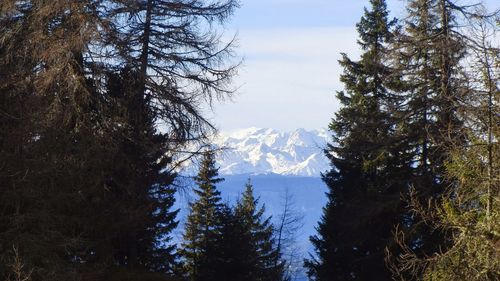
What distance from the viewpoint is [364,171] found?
2245 centimetres

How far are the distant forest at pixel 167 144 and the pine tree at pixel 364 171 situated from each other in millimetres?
82

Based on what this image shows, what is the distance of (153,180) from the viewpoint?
1602cm

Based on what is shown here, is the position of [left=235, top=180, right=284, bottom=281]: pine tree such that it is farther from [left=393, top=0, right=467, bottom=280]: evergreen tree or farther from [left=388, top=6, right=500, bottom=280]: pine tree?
[left=388, top=6, right=500, bottom=280]: pine tree

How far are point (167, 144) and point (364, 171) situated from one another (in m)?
9.25

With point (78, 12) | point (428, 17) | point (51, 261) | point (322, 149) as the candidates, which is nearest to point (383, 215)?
point (322, 149)

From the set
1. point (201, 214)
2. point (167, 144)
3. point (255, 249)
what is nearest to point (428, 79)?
point (167, 144)

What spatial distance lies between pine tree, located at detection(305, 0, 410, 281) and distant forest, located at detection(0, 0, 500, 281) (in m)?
0.08

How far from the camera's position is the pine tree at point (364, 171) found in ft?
62.1

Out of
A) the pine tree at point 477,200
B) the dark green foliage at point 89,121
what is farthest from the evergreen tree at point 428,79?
the pine tree at point 477,200

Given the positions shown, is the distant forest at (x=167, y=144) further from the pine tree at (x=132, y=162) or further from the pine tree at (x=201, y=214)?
the pine tree at (x=201, y=214)

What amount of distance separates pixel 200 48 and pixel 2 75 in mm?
6084

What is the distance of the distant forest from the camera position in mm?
8484

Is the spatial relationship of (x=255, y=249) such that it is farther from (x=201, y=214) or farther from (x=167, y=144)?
(x=167, y=144)

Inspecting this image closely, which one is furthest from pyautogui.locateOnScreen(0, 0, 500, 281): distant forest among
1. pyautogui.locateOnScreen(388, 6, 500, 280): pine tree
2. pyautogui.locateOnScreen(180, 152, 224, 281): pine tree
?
pyautogui.locateOnScreen(180, 152, 224, 281): pine tree
